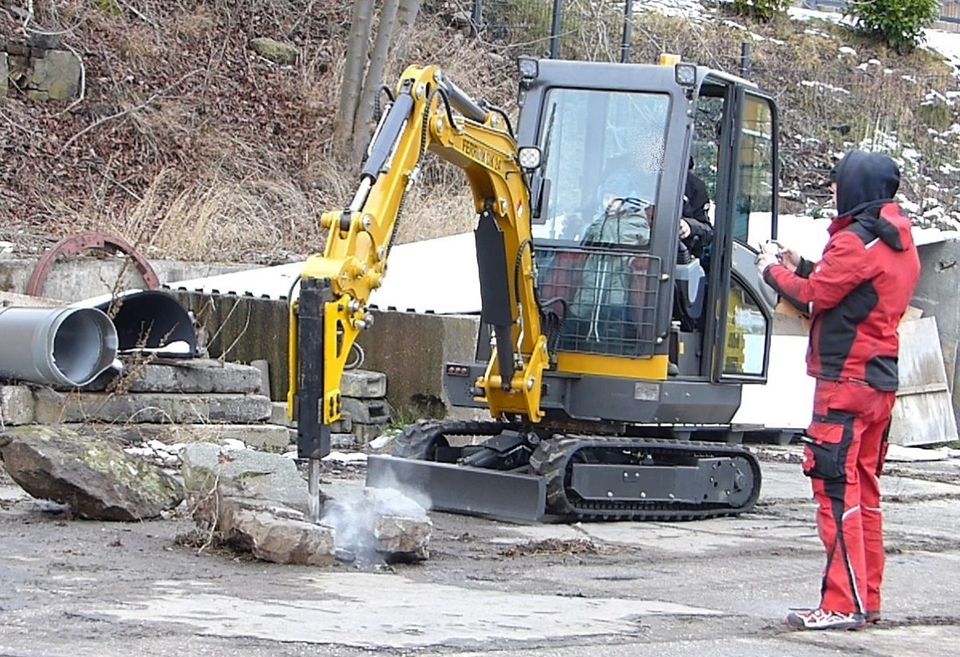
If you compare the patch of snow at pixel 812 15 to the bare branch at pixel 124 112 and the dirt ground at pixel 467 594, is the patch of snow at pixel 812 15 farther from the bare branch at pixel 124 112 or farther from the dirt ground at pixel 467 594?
the dirt ground at pixel 467 594

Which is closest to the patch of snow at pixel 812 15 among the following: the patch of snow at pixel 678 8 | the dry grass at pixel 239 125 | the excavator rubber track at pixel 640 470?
the patch of snow at pixel 678 8

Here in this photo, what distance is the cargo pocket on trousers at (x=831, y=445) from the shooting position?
276 inches

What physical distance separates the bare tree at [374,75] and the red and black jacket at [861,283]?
15267 millimetres

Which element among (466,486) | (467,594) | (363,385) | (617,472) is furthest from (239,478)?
(363,385)

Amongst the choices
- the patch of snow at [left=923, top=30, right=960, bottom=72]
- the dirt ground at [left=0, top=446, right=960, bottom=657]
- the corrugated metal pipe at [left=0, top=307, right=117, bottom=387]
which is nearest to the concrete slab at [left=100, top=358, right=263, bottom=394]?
the corrugated metal pipe at [left=0, top=307, right=117, bottom=387]

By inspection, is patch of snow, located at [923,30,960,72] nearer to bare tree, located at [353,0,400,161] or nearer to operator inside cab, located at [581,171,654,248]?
bare tree, located at [353,0,400,161]

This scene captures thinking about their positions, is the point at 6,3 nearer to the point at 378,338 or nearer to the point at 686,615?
the point at 378,338

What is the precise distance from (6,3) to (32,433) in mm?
13822

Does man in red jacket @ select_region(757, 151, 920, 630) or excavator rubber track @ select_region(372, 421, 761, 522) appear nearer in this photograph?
man in red jacket @ select_region(757, 151, 920, 630)

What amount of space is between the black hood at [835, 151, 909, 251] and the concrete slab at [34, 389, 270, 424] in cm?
606

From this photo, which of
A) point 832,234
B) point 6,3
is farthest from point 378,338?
point 6,3

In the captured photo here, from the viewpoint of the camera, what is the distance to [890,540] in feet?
33.8

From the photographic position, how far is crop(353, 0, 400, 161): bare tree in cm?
2191

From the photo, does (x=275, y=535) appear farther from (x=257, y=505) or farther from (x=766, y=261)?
(x=766, y=261)
